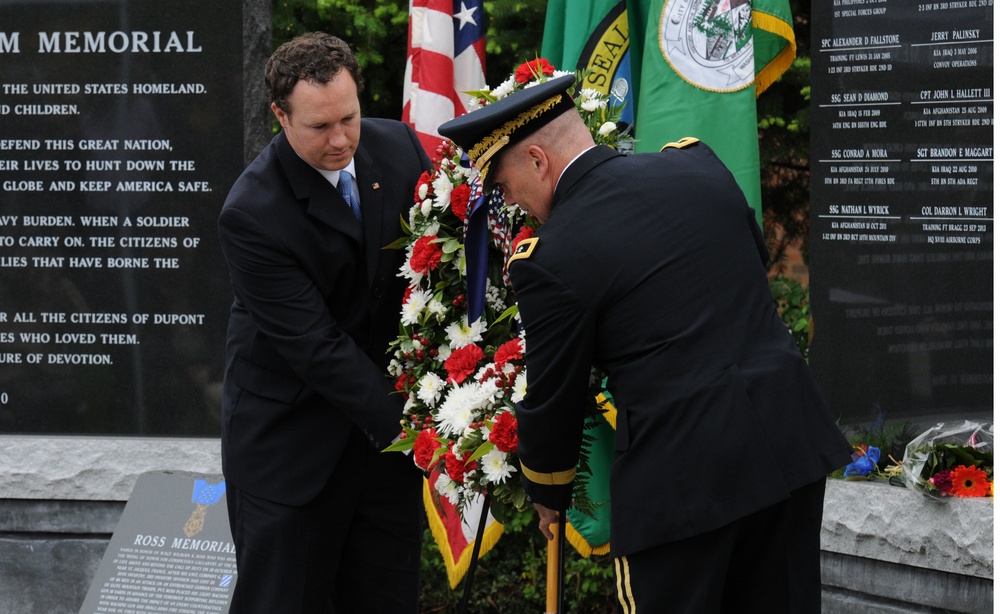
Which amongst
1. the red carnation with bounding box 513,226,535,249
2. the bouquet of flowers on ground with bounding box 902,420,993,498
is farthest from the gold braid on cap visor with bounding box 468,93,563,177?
the bouquet of flowers on ground with bounding box 902,420,993,498

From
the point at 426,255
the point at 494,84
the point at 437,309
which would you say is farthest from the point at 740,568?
the point at 494,84

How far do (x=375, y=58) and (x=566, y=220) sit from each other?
10.9ft

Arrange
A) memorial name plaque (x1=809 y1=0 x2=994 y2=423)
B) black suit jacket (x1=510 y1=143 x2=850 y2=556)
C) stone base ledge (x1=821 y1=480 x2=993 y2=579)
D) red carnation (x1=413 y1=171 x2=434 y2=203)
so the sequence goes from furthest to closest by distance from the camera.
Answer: memorial name plaque (x1=809 y1=0 x2=994 y2=423), stone base ledge (x1=821 y1=480 x2=993 y2=579), red carnation (x1=413 y1=171 x2=434 y2=203), black suit jacket (x1=510 y1=143 x2=850 y2=556)

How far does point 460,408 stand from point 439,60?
2145 mm

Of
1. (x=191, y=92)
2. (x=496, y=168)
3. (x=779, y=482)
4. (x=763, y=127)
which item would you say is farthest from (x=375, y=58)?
(x=779, y=482)

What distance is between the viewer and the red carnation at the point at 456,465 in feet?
9.27

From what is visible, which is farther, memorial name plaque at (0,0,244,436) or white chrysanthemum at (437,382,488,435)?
memorial name plaque at (0,0,244,436)

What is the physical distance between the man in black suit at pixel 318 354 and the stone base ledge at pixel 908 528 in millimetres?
1506

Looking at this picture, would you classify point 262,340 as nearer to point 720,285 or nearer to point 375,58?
point 720,285

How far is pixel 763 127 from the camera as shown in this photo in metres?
5.05

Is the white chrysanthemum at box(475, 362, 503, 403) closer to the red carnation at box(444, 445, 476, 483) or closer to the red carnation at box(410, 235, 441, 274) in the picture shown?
the red carnation at box(444, 445, 476, 483)

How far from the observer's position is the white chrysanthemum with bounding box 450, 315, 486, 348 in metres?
3.01

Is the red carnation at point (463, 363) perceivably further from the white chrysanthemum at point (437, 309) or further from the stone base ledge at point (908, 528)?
the stone base ledge at point (908, 528)

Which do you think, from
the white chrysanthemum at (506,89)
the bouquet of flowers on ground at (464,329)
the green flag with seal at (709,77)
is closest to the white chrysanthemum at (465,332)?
the bouquet of flowers on ground at (464,329)
